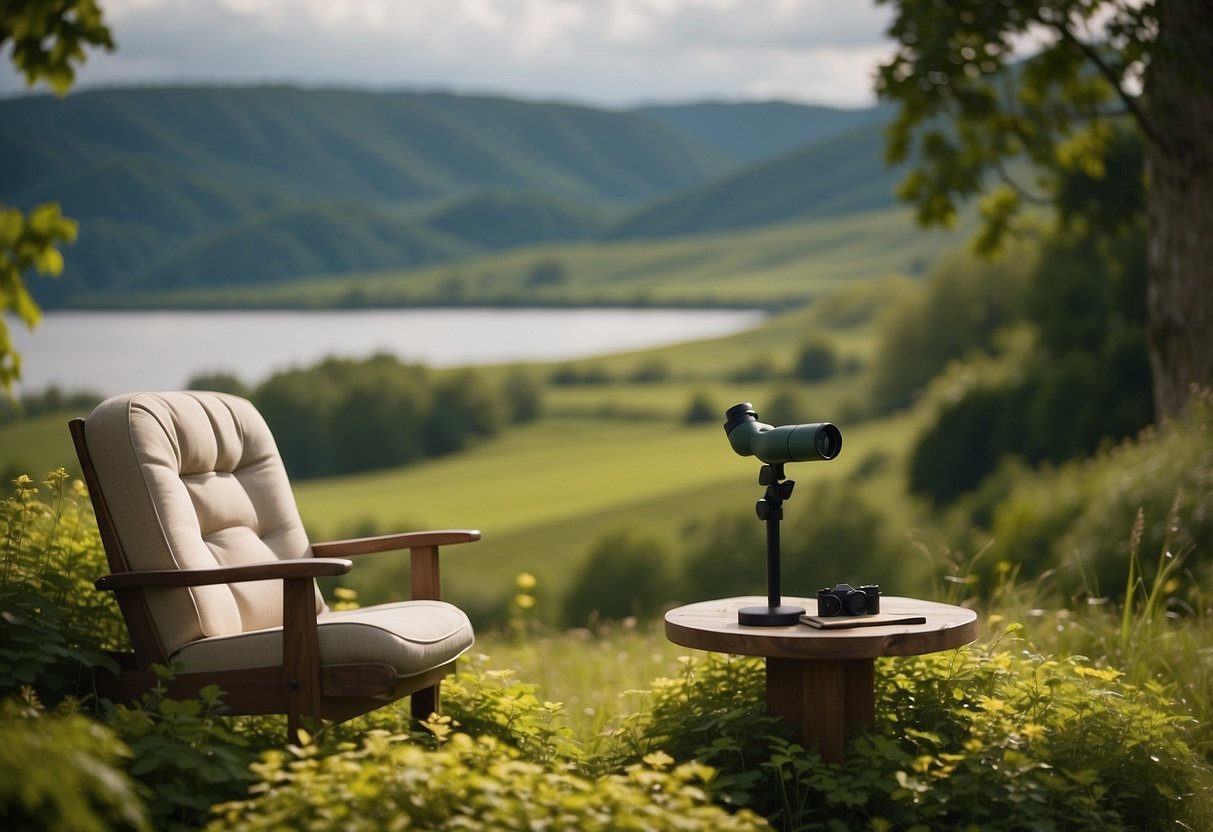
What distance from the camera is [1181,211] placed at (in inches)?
346

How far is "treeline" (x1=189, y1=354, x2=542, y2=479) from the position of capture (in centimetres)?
7912

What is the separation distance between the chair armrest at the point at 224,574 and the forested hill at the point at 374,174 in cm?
6998

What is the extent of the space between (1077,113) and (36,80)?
31.4ft

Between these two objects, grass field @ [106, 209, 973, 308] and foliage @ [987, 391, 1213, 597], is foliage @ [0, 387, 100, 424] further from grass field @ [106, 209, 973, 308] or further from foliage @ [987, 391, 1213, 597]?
grass field @ [106, 209, 973, 308]

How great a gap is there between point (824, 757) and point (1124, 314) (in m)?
25.9

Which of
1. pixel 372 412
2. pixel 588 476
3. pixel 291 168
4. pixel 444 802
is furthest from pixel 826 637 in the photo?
pixel 291 168

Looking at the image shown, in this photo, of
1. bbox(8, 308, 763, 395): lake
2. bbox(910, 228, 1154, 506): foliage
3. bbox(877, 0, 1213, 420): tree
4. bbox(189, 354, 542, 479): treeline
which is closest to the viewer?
bbox(877, 0, 1213, 420): tree

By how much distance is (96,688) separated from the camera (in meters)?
3.71

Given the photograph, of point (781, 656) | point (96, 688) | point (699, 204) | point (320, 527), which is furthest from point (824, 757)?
point (699, 204)

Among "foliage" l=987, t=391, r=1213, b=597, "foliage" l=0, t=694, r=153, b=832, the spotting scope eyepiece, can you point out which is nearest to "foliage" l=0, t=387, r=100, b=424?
"foliage" l=987, t=391, r=1213, b=597

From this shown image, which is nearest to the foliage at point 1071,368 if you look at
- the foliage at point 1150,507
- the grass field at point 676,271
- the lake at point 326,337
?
the foliage at point 1150,507

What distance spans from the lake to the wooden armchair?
36.5m

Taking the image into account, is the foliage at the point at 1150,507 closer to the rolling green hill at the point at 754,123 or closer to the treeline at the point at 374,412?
the treeline at the point at 374,412

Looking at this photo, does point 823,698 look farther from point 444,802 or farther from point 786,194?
point 786,194
